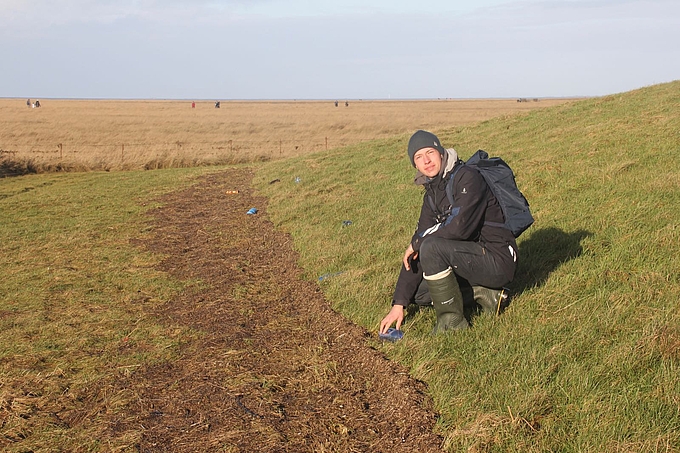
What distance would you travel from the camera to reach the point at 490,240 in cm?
471

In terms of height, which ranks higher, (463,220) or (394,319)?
(463,220)

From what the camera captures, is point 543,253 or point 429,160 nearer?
point 429,160

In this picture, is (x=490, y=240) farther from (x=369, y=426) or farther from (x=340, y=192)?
(x=340, y=192)

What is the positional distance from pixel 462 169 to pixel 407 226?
4.30 m

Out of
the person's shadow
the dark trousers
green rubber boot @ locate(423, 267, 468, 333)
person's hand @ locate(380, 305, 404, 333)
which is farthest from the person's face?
person's hand @ locate(380, 305, 404, 333)

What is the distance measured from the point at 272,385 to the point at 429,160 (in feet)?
7.11

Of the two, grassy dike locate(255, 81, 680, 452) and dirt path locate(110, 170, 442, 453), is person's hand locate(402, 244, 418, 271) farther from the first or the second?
dirt path locate(110, 170, 442, 453)

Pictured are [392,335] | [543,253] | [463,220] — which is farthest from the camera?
[543,253]

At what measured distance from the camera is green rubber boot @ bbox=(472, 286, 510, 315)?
4.86 metres

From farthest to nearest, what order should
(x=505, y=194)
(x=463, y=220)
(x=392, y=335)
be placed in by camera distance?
(x=392, y=335)
(x=505, y=194)
(x=463, y=220)

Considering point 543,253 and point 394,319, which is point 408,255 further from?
point 543,253

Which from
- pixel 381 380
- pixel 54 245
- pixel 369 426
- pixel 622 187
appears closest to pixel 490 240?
pixel 381 380

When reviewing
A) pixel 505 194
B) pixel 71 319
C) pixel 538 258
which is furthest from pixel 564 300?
pixel 71 319

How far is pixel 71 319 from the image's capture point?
6.29 metres
